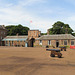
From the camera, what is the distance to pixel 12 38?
43656 millimetres

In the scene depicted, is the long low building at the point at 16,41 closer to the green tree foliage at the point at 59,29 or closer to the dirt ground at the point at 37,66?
the green tree foliage at the point at 59,29

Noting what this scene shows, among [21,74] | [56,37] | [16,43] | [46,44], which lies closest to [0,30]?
[16,43]

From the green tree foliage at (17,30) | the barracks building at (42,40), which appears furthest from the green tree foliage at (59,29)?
the green tree foliage at (17,30)

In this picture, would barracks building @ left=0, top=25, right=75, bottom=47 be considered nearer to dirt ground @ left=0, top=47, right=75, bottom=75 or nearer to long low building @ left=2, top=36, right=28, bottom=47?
long low building @ left=2, top=36, right=28, bottom=47

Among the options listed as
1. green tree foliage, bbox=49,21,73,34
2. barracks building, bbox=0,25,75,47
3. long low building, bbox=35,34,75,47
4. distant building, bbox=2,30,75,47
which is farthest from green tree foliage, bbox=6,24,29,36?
long low building, bbox=35,34,75,47

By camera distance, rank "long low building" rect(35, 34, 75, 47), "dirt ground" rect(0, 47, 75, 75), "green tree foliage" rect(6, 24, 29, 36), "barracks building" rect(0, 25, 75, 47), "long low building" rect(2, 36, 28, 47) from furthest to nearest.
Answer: "green tree foliage" rect(6, 24, 29, 36) < "long low building" rect(2, 36, 28, 47) < "barracks building" rect(0, 25, 75, 47) < "long low building" rect(35, 34, 75, 47) < "dirt ground" rect(0, 47, 75, 75)


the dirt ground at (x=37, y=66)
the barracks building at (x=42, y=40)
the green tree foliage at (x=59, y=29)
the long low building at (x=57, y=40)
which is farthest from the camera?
the green tree foliage at (x=59, y=29)

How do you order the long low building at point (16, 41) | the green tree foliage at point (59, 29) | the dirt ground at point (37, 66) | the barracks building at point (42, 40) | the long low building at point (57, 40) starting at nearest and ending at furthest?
1. the dirt ground at point (37, 66)
2. the long low building at point (57, 40)
3. the barracks building at point (42, 40)
4. the long low building at point (16, 41)
5. the green tree foliage at point (59, 29)

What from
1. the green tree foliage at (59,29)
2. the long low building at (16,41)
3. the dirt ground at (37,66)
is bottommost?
the dirt ground at (37,66)

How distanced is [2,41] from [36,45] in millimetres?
18635

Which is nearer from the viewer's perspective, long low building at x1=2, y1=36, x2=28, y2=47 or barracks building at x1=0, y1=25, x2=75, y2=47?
barracks building at x1=0, y1=25, x2=75, y2=47

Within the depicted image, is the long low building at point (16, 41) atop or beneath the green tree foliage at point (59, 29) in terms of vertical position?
beneath

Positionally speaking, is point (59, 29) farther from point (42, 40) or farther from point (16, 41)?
point (16, 41)

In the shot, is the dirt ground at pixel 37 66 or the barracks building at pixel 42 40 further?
the barracks building at pixel 42 40
